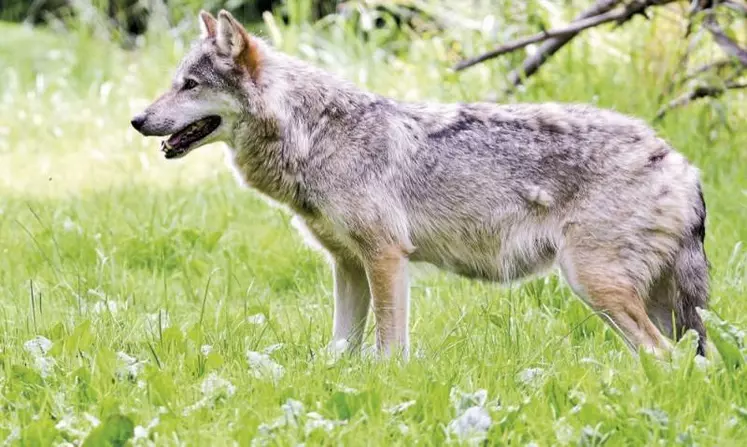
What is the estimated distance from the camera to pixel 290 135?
5.34 m

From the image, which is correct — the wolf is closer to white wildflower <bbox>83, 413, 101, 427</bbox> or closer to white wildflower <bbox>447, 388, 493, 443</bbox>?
white wildflower <bbox>447, 388, 493, 443</bbox>

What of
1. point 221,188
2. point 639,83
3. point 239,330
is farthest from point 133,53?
point 239,330

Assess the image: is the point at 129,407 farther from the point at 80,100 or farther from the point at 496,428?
the point at 80,100

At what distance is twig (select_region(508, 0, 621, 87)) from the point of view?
8.11 m

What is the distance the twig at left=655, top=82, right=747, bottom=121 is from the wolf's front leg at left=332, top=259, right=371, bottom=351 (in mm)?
3389

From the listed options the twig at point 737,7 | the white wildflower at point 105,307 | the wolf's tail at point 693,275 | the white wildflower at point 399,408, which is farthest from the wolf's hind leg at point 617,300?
the twig at point 737,7

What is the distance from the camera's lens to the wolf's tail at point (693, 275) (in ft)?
16.8

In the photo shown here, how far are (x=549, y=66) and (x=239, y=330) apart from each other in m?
5.07

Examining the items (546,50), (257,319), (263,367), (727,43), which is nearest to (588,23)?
(546,50)

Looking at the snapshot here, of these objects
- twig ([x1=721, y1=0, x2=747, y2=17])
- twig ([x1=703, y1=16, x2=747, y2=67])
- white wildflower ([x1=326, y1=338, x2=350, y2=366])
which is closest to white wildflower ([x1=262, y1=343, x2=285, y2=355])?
white wildflower ([x1=326, y1=338, x2=350, y2=366])

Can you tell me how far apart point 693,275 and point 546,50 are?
3618mm

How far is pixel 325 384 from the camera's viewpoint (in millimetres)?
4406

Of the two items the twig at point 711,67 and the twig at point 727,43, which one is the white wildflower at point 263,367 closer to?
the twig at point 727,43

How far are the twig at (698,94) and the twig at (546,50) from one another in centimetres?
82
